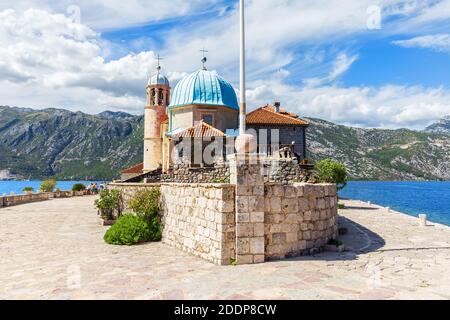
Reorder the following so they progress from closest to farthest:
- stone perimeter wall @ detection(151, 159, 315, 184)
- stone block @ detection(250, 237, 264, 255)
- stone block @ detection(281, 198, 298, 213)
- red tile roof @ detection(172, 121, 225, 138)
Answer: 1. stone block @ detection(250, 237, 264, 255)
2. stone block @ detection(281, 198, 298, 213)
3. stone perimeter wall @ detection(151, 159, 315, 184)
4. red tile roof @ detection(172, 121, 225, 138)

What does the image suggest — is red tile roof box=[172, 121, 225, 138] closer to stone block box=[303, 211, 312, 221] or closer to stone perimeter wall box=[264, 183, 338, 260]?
stone perimeter wall box=[264, 183, 338, 260]

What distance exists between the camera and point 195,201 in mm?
10312

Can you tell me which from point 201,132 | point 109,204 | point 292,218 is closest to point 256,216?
point 292,218

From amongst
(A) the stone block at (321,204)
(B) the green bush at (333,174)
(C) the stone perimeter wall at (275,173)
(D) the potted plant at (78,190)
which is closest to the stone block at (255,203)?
(A) the stone block at (321,204)

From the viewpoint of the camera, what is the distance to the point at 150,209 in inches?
520

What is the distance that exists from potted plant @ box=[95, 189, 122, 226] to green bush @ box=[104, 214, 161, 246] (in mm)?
5280

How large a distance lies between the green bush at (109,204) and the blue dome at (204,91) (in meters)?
13.7

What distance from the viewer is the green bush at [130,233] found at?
1264cm

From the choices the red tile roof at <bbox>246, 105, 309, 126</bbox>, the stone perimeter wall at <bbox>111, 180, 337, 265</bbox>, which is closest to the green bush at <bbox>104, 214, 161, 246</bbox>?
the stone perimeter wall at <bbox>111, 180, 337, 265</bbox>

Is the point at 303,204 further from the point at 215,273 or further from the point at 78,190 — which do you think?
the point at 78,190

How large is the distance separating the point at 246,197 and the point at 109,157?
18131cm

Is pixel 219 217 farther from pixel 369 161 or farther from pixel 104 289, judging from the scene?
pixel 369 161

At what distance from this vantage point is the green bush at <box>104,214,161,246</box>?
41.5 feet

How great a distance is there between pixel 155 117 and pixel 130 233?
25831 mm
